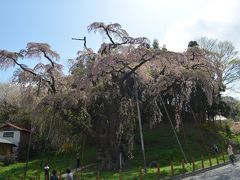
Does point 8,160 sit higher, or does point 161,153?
point 8,160

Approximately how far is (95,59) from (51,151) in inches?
871

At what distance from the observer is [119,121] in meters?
28.4

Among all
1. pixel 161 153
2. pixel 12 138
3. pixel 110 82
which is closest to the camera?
pixel 110 82

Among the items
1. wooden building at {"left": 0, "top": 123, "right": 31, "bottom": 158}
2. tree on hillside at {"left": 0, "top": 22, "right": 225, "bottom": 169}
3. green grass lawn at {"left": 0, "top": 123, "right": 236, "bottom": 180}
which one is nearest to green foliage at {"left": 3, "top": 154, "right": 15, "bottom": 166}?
green grass lawn at {"left": 0, "top": 123, "right": 236, "bottom": 180}

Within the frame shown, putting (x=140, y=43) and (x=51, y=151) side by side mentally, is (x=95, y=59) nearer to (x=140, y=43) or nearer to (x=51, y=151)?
(x=140, y=43)

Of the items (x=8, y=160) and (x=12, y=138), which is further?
(x=12, y=138)

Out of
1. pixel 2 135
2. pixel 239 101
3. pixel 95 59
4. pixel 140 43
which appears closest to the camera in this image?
pixel 140 43

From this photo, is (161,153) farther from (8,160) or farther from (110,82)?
(8,160)

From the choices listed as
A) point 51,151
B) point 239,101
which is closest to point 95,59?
point 51,151

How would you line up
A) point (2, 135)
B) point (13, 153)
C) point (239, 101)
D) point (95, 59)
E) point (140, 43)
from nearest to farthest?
point (140, 43)
point (95, 59)
point (13, 153)
point (2, 135)
point (239, 101)

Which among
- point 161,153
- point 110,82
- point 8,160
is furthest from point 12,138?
point 110,82

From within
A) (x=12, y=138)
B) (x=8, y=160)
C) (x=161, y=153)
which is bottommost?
(x=161, y=153)

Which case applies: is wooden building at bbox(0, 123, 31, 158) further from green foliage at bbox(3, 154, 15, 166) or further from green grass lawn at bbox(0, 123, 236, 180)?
green grass lawn at bbox(0, 123, 236, 180)

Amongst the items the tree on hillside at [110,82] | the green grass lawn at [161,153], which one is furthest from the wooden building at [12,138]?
the tree on hillside at [110,82]
